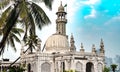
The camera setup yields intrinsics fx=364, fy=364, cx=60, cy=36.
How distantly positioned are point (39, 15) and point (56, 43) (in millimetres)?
83073

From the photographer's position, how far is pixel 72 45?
112m

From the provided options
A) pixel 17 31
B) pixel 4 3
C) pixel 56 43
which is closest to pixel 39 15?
pixel 4 3

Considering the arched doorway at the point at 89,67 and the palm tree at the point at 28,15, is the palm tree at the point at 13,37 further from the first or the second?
the arched doorway at the point at 89,67

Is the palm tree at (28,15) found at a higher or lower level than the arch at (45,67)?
higher

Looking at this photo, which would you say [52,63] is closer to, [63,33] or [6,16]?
[63,33]

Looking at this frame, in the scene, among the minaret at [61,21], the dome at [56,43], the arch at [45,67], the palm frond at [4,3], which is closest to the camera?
the palm frond at [4,3]

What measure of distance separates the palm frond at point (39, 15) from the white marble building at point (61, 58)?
70061 mm

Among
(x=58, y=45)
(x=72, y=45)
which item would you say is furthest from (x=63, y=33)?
(x=72, y=45)

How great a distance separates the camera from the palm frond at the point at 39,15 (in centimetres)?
3788

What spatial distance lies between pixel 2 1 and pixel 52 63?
256ft

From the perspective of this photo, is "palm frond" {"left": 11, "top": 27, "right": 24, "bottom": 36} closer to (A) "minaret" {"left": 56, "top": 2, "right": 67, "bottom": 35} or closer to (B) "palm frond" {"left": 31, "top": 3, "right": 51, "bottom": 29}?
(B) "palm frond" {"left": 31, "top": 3, "right": 51, "bottom": 29}

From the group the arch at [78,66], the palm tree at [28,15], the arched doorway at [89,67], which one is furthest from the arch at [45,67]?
the palm tree at [28,15]

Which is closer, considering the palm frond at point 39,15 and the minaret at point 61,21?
the palm frond at point 39,15

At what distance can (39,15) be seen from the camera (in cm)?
3794
